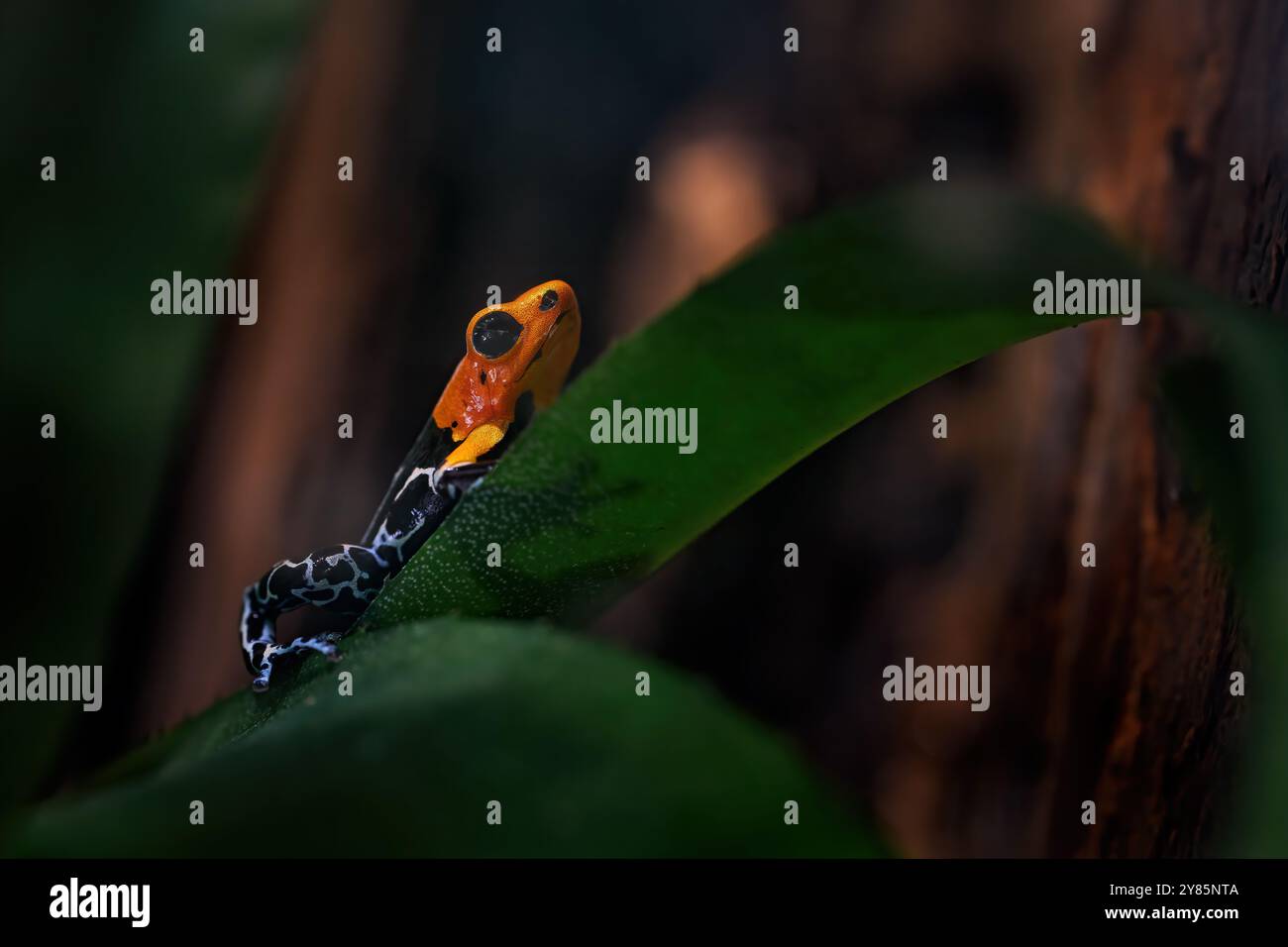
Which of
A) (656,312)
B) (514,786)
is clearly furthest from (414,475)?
(514,786)

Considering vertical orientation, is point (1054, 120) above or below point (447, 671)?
above

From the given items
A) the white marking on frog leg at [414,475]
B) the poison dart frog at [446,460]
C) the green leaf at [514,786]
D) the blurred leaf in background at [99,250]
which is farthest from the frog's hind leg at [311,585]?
the green leaf at [514,786]

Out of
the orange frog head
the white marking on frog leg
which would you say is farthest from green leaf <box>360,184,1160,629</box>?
the orange frog head

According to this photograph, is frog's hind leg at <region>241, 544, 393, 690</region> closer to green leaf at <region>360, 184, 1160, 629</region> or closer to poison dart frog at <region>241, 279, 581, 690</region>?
poison dart frog at <region>241, 279, 581, 690</region>

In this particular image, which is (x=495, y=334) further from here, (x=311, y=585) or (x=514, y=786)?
(x=514, y=786)

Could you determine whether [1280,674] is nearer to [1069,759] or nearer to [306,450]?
[1069,759]

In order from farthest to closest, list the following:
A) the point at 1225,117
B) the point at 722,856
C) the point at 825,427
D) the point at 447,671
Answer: the point at 1225,117, the point at 825,427, the point at 447,671, the point at 722,856

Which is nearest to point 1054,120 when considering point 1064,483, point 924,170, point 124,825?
point 924,170
